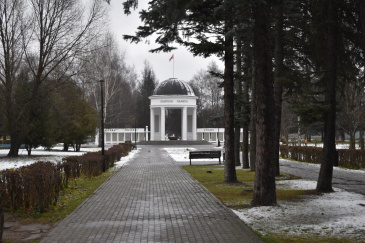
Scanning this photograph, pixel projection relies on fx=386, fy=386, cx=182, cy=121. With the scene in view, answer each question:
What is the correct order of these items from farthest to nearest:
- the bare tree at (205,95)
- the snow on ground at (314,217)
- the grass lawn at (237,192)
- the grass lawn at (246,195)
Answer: the bare tree at (205,95)
the grass lawn at (237,192)
the snow on ground at (314,217)
the grass lawn at (246,195)

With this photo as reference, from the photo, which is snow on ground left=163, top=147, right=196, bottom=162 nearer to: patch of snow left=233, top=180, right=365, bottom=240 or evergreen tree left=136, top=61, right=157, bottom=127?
patch of snow left=233, top=180, right=365, bottom=240

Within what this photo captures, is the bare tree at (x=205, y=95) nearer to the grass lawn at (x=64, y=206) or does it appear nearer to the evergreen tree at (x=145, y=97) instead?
the evergreen tree at (x=145, y=97)

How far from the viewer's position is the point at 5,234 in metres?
6.63

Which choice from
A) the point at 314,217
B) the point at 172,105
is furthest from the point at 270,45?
the point at 172,105

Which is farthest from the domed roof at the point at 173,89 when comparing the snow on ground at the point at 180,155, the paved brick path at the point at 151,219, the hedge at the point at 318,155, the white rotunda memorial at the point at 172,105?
the paved brick path at the point at 151,219

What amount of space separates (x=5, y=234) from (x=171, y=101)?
180ft

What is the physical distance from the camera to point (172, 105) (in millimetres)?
61688

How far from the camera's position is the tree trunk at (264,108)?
355 inches

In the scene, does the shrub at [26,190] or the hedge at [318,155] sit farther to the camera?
the hedge at [318,155]

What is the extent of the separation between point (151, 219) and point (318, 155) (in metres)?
17.8

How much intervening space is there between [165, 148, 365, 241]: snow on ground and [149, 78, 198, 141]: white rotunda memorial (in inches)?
2016

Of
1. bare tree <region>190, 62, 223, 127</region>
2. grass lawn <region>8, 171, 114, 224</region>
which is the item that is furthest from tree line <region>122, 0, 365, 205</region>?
bare tree <region>190, 62, 223, 127</region>

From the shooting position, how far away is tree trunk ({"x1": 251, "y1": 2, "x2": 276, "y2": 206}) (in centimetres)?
901

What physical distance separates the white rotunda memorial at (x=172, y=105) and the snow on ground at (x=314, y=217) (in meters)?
51.2
